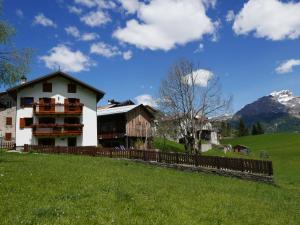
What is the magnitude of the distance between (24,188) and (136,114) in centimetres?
5452

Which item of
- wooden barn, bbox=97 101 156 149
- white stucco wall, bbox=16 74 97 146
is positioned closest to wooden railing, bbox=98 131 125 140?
wooden barn, bbox=97 101 156 149

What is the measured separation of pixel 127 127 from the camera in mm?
66750

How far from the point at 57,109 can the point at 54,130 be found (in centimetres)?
336

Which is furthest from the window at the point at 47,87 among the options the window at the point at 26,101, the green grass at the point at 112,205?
the green grass at the point at 112,205

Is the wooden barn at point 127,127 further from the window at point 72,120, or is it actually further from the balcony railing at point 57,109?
the balcony railing at point 57,109

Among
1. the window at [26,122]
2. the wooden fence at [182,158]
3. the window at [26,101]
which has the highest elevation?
the window at [26,101]

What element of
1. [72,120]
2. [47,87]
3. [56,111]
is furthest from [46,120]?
[47,87]

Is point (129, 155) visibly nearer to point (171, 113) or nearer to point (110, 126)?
point (171, 113)

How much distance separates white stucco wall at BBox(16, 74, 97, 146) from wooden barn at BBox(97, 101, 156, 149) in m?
7.25

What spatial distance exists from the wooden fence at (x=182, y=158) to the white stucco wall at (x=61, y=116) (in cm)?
1209

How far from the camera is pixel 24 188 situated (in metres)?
14.5

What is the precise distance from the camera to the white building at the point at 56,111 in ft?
183

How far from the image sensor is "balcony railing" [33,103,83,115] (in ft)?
184

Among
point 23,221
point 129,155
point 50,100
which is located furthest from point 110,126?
point 23,221
